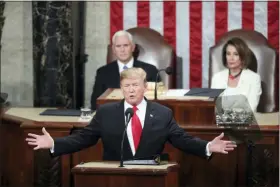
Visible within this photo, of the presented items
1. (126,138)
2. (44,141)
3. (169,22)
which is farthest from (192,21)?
(44,141)

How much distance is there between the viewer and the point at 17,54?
991cm

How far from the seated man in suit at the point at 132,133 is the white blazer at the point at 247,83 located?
2057mm

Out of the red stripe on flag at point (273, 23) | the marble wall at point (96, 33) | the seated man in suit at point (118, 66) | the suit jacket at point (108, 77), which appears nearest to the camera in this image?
the seated man in suit at point (118, 66)

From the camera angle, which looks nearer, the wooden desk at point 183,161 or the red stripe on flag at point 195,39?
the wooden desk at point 183,161

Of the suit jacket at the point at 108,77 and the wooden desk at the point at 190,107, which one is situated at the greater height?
the suit jacket at the point at 108,77

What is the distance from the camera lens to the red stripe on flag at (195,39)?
9609mm

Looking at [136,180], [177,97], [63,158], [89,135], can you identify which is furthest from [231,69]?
[136,180]

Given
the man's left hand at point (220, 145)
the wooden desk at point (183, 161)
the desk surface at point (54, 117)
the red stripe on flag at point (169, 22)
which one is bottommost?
the wooden desk at point (183, 161)

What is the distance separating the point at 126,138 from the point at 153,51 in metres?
2.86

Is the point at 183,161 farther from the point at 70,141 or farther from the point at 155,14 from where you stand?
the point at 155,14

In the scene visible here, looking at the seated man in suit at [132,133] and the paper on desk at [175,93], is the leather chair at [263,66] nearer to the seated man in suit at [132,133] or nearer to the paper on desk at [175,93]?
the paper on desk at [175,93]

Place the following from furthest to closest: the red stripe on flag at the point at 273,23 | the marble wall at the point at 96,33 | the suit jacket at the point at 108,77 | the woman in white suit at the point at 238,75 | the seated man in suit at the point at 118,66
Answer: the marble wall at the point at 96,33
the red stripe on flag at the point at 273,23
the suit jacket at the point at 108,77
the seated man in suit at the point at 118,66
the woman in white suit at the point at 238,75

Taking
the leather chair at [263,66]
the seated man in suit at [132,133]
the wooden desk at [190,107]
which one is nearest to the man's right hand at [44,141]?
the seated man in suit at [132,133]

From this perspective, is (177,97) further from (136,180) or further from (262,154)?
(136,180)
